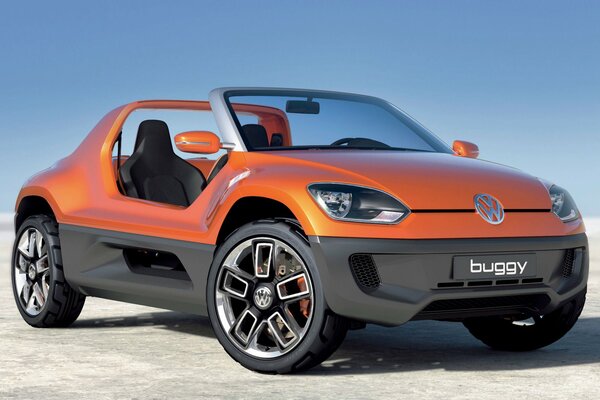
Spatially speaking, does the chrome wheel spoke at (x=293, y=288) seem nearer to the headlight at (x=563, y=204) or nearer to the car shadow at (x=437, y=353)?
the car shadow at (x=437, y=353)

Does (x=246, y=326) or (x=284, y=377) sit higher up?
(x=246, y=326)

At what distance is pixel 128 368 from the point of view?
17.8ft

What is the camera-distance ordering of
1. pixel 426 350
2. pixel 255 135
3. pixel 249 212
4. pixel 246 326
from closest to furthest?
pixel 246 326
pixel 249 212
pixel 255 135
pixel 426 350

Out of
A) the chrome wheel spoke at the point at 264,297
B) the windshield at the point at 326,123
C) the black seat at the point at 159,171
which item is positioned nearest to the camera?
the chrome wheel spoke at the point at 264,297

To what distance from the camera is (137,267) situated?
645 centimetres

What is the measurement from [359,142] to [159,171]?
4.95ft

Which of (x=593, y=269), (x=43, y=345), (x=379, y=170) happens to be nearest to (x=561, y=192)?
(x=379, y=170)

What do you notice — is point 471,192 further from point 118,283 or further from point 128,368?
point 118,283

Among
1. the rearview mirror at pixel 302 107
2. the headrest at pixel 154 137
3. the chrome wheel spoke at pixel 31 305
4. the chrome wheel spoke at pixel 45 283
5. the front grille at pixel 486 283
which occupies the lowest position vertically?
the chrome wheel spoke at pixel 31 305

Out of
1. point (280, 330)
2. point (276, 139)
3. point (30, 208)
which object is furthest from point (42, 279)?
point (280, 330)

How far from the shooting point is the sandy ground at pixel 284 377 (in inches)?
187

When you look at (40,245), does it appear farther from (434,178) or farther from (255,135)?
(434,178)

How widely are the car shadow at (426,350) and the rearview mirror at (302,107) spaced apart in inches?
55.4

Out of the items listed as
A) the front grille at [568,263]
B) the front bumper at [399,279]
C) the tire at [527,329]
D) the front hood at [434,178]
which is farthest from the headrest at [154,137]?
the front grille at [568,263]
